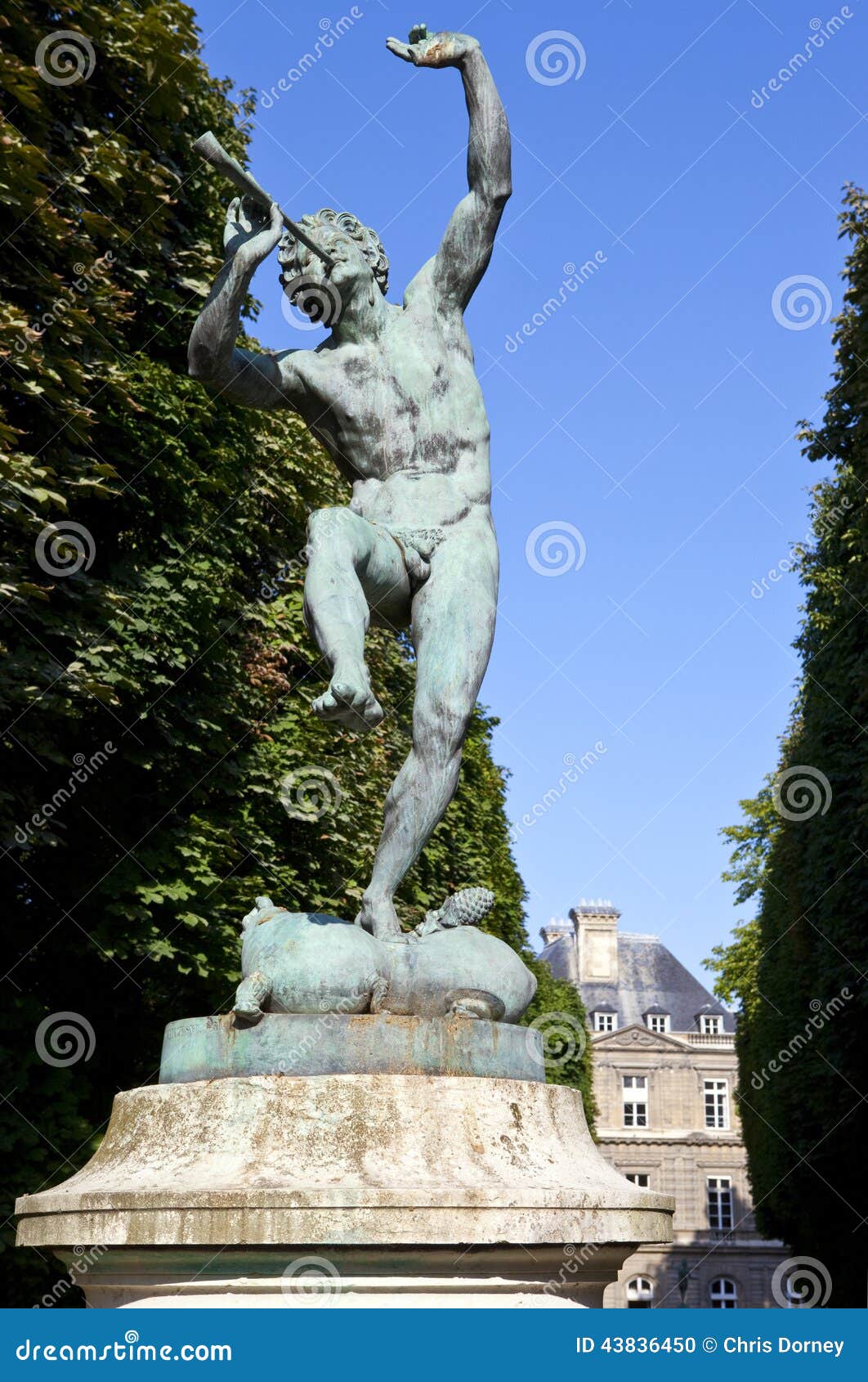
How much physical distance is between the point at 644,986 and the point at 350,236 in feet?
246

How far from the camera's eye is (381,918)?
15.4 ft

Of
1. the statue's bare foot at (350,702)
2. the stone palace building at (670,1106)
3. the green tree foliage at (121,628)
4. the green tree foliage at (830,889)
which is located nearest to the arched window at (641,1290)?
the stone palace building at (670,1106)

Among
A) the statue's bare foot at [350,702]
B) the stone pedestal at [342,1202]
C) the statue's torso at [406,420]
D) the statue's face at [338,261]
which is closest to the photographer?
the stone pedestal at [342,1202]

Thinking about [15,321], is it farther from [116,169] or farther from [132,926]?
[132,926]

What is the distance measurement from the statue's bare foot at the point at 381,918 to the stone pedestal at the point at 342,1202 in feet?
2.17

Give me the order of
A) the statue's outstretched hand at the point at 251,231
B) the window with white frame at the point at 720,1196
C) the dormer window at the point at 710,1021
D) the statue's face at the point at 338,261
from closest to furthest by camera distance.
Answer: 1. the statue's outstretched hand at the point at 251,231
2. the statue's face at the point at 338,261
3. the window with white frame at the point at 720,1196
4. the dormer window at the point at 710,1021

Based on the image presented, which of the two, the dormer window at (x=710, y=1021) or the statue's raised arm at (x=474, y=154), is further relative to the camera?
the dormer window at (x=710, y=1021)

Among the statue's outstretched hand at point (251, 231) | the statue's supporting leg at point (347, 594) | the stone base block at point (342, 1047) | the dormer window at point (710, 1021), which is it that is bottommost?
the stone base block at point (342, 1047)

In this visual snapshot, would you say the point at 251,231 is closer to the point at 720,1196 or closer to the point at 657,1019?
the point at 720,1196

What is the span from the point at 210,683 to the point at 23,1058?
4.12m

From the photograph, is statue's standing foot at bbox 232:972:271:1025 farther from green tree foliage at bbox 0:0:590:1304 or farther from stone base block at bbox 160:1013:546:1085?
green tree foliage at bbox 0:0:590:1304

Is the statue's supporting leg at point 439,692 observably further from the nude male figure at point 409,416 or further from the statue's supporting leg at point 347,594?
the statue's supporting leg at point 347,594

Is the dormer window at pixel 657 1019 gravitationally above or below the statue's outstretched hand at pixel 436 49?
above

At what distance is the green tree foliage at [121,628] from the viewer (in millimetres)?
10859
